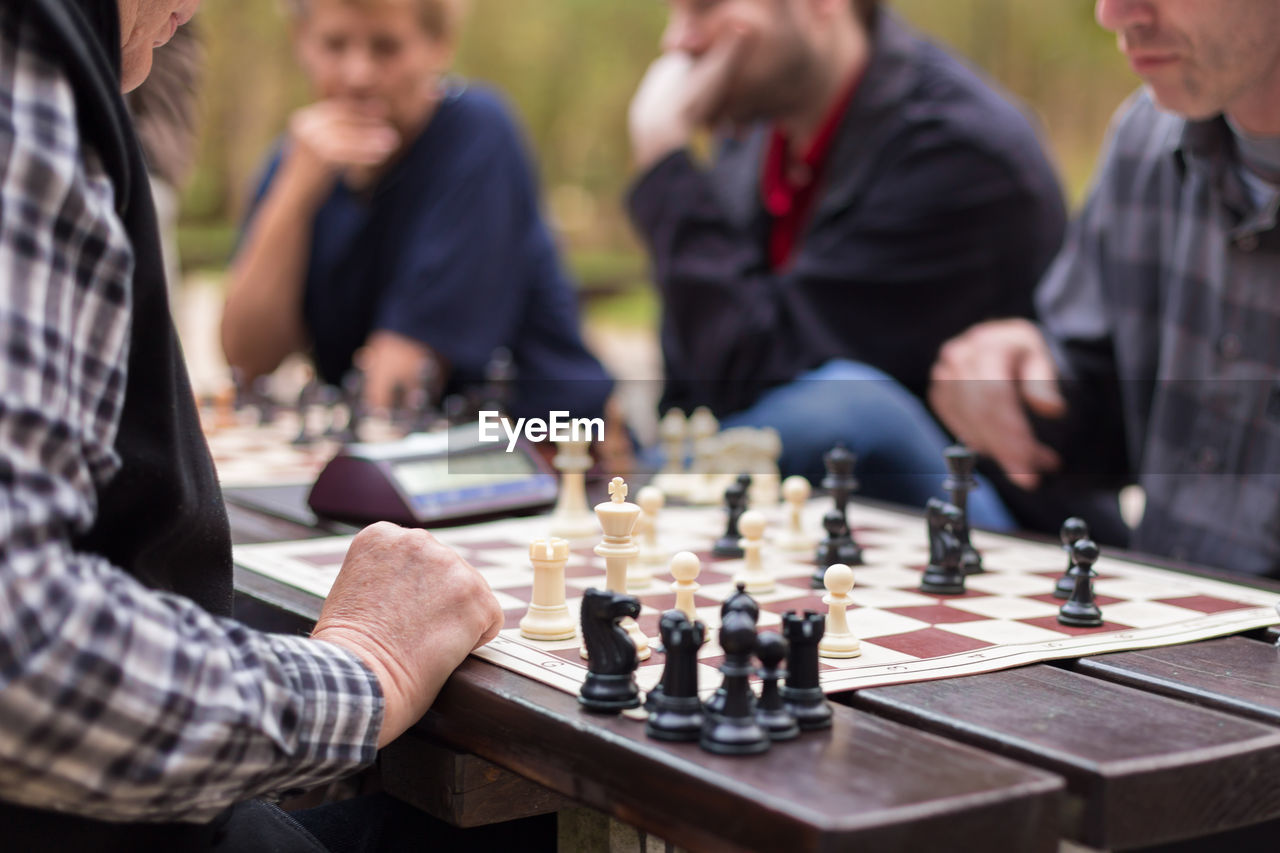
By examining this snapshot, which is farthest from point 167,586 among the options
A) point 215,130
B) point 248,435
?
point 215,130

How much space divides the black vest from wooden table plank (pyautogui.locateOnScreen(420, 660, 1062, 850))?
11.4 inches

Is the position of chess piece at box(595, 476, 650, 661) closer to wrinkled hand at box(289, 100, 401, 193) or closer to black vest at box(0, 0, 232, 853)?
black vest at box(0, 0, 232, 853)

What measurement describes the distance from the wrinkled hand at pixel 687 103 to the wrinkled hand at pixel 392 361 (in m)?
0.83

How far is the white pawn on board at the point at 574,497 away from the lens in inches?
74.3

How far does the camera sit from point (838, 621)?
4.17 ft

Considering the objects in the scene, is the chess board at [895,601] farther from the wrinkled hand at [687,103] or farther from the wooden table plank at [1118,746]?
the wrinkled hand at [687,103]

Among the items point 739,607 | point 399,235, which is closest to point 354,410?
point 399,235

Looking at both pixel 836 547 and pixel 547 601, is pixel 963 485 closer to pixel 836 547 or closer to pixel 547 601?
pixel 836 547

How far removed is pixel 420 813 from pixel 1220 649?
845 mm

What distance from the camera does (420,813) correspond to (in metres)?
1.40

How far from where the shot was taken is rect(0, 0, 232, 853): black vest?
3.19 ft

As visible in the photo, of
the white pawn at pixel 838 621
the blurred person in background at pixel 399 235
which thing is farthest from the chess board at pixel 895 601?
the blurred person in background at pixel 399 235

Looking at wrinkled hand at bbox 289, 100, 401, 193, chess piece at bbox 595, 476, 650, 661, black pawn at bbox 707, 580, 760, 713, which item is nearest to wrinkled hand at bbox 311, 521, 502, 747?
chess piece at bbox 595, 476, 650, 661

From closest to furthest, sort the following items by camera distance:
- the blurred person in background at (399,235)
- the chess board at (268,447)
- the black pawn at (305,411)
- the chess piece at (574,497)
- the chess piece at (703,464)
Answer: the chess piece at (574,497), the chess piece at (703,464), the chess board at (268,447), the black pawn at (305,411), the blurred person in background at (399,235)
